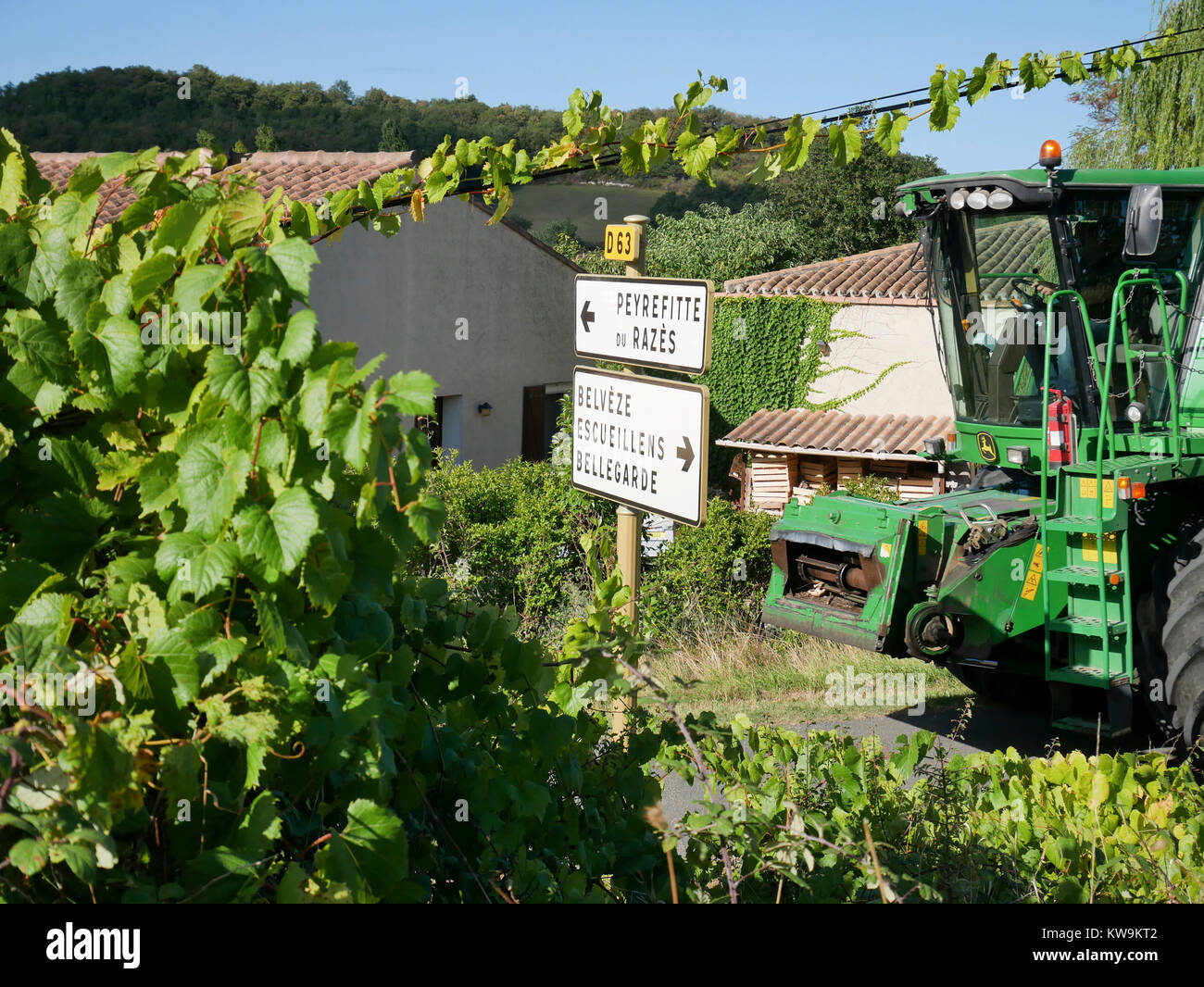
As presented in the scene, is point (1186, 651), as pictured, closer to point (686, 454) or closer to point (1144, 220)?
point (1144, 220)

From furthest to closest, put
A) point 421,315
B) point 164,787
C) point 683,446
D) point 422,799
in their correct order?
point 421,315 → point 683,446 → point 422,799 → point 164,787

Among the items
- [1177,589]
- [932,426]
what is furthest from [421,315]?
[1177,589]

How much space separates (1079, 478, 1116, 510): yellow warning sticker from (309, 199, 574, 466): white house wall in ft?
36.4

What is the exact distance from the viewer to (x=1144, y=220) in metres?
6.51

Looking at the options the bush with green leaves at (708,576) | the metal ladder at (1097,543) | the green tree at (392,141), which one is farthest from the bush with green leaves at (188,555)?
the green tree at (392,141)

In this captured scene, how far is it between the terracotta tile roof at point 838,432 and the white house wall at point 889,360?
377mm

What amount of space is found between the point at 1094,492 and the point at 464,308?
14084mm

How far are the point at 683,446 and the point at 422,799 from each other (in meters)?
2.09

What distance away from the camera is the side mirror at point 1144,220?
21.2ft

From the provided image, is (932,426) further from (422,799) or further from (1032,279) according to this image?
(422,799)

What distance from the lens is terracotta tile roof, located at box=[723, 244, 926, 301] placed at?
24.6 meters

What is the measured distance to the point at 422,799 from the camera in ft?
6.70

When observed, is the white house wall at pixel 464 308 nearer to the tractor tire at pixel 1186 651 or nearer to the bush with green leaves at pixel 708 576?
the bush with green leaves at pixel 708 576

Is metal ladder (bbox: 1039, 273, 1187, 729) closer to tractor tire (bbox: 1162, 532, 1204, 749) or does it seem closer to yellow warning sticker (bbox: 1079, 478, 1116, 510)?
yellow warning sticker (bbox: 1079, 478, 1116, 510)
